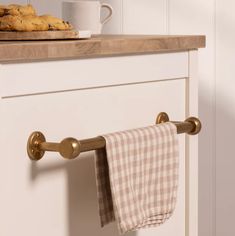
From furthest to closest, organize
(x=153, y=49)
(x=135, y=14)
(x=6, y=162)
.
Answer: (x=135, y=14), (x=153, y=49), (x=6, y=162)

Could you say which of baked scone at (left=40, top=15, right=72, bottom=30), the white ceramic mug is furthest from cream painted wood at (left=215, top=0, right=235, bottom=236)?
baked scone at (left=40, top=15, right=72, bottom=30)

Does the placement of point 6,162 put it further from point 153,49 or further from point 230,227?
point 230,227

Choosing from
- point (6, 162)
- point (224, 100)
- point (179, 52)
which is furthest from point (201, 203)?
point (6, 162)

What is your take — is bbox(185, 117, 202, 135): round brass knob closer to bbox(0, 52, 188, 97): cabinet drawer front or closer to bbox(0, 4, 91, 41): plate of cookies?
bbox(0, 52, 188, 97): cabinet drawer front

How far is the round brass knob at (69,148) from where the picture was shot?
3.05 ft

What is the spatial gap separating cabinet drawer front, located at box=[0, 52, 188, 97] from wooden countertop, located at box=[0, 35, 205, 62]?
0.03 feet

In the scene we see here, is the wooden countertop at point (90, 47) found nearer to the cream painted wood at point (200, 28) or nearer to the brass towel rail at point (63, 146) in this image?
the brass towel rail at point (63, 146)

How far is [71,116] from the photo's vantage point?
1.02 metres

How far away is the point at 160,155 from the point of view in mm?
1093

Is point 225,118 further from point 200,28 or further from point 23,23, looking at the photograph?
point 23,23

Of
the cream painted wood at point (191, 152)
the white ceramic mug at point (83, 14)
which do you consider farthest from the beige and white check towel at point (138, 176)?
the white ceramic mug at point (83, 14)

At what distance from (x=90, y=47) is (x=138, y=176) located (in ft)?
0.63

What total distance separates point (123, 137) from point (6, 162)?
182 millimetres

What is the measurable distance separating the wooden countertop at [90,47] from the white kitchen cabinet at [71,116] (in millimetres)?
15
